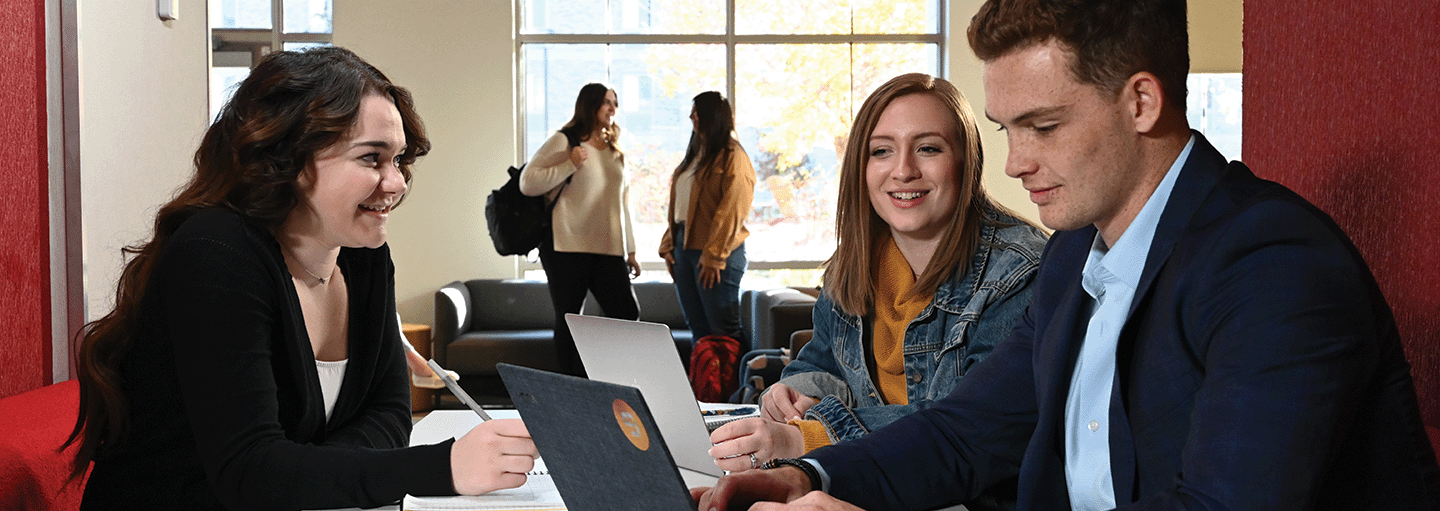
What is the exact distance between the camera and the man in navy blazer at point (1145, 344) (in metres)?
0.85

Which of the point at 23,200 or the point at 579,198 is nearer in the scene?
the point at 23,200

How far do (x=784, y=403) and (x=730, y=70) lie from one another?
5470 millimetres

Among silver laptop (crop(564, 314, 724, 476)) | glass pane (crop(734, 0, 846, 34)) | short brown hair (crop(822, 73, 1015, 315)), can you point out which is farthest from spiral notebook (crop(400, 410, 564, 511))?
glass pane (crop(734, 0, 846, 34))

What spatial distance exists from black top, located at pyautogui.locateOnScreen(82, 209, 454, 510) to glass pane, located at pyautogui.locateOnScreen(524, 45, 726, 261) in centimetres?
554

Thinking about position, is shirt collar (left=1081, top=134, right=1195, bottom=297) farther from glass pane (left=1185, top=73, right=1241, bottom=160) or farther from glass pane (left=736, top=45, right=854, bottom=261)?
glass pane (left=1185, top=73, right=1241, bottom=160)

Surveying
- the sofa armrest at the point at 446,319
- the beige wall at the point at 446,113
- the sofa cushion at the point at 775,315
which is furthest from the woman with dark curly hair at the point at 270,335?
the beige wall at the point at 446,113

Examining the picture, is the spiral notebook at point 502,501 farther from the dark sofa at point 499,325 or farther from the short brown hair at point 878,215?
the dark sofa at point 499,325

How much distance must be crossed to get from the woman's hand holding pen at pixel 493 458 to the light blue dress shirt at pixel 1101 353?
63cm

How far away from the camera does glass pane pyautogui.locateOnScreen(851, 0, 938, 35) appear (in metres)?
7.05

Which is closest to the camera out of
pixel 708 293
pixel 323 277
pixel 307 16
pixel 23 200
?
pixel 323 277

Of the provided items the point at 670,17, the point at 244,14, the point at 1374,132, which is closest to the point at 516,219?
the point at 670,17

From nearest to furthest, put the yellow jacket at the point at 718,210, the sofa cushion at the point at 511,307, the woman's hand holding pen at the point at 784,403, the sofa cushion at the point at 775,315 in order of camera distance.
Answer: the woman's hand holding pen at the point at 784,403 → the sofa cushion at the point at 775,315 → the yellow jacket at the point at 718,210 → the sofa cushion at the point at 511,307

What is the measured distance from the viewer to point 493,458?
1217mm

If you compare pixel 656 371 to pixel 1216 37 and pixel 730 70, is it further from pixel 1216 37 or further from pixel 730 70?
pixel 1216 37
